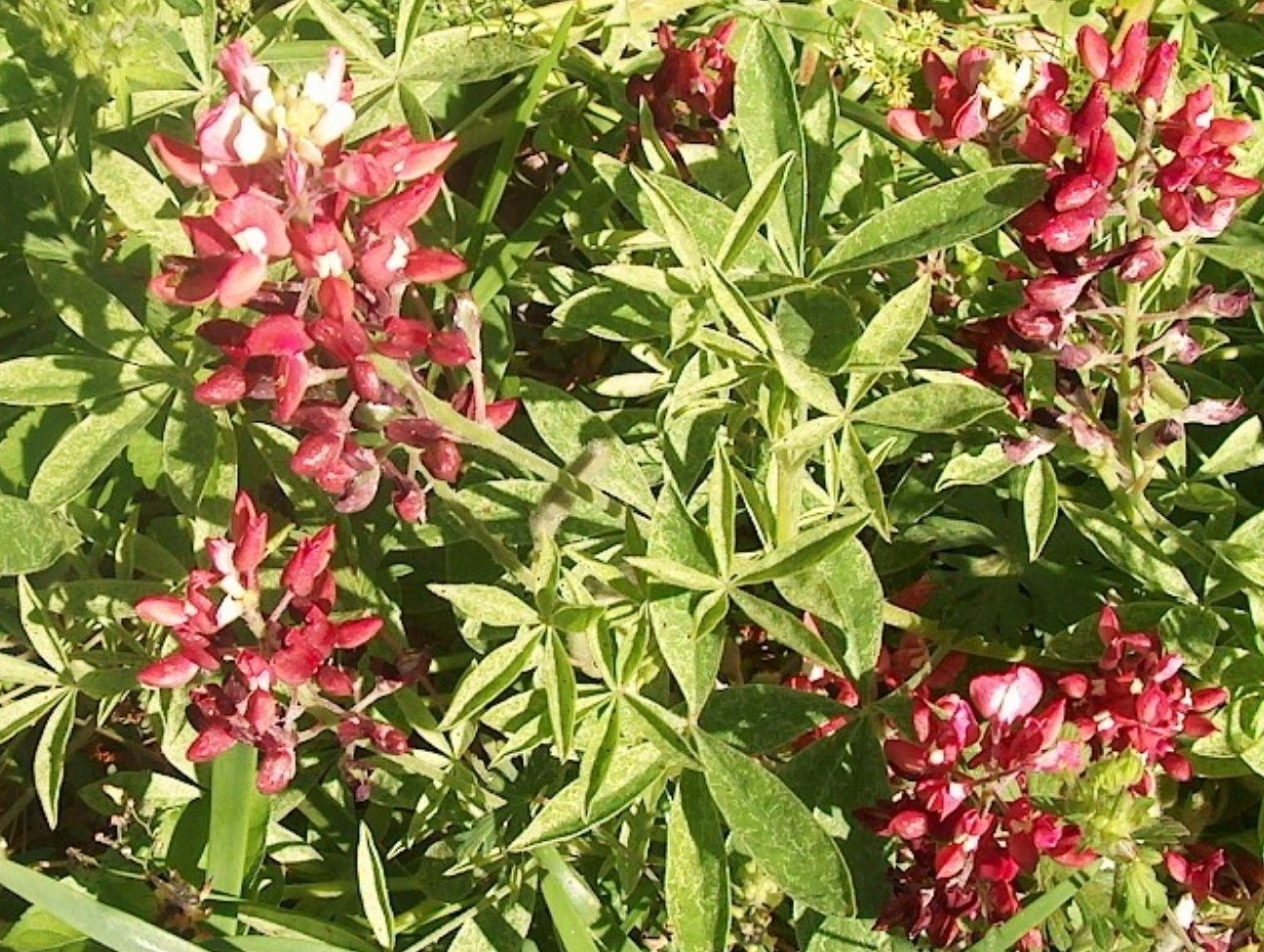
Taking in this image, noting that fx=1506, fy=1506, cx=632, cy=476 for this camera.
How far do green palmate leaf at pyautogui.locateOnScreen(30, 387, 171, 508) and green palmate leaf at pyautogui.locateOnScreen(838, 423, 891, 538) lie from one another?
906 mm

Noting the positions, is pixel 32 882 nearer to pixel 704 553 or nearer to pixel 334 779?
pixel 334 779

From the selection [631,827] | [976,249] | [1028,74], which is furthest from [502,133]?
[631,827]

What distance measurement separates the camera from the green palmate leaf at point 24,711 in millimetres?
2039

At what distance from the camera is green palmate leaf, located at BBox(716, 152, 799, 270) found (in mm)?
1755

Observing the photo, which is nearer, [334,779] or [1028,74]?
[1028,74]

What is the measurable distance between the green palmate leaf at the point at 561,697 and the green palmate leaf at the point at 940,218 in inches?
22.7

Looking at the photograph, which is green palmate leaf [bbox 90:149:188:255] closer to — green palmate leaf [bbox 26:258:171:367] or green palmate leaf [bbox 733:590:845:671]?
green palmate leaf [bbox 26:258:171:367]

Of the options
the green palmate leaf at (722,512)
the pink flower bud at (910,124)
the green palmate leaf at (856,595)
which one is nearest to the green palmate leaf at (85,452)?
the green palmate leaf at (722,512)

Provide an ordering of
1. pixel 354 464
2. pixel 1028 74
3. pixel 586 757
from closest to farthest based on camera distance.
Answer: pixel 354 464 < pixel 586 757 < pixel 1028 74

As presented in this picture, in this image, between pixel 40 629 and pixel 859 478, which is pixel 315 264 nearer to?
pixel 859 478

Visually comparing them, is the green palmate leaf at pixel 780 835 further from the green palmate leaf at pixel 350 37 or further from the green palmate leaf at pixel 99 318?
the green palmate leaf at pixel 350 37

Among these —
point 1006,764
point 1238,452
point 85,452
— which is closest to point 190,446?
point 85,452

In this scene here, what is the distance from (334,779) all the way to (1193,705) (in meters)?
1.27

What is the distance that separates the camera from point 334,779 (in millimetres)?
2340
